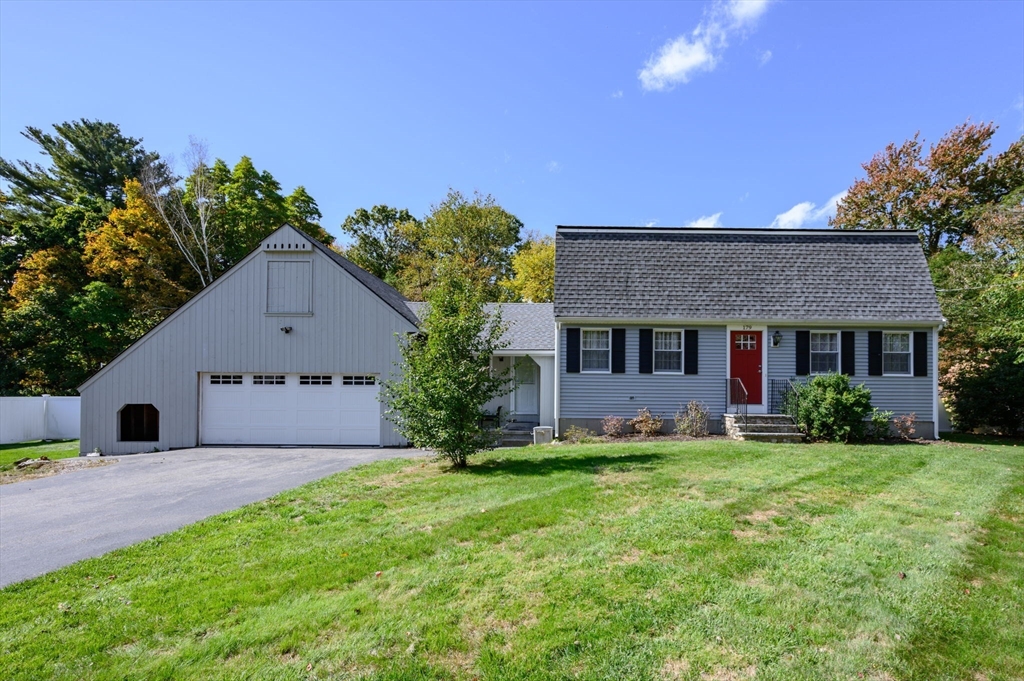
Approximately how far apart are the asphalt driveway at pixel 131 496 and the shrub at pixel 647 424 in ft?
19.8

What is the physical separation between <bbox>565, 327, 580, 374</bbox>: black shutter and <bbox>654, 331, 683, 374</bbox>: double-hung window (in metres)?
2.25

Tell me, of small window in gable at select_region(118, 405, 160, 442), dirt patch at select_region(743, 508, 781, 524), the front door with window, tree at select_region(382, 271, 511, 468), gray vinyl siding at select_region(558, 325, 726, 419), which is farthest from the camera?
the front door with window

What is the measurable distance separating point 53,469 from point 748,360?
18.0 metres

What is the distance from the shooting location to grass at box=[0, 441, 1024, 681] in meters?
3.25

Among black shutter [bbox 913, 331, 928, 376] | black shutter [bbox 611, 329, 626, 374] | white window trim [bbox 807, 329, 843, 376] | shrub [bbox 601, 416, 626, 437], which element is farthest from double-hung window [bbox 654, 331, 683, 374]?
black shutter [bbox 913, 331, 928, 376]

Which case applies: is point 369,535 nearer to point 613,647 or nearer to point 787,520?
point 613,647

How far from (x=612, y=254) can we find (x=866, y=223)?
1892 cm

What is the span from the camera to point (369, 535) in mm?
5688

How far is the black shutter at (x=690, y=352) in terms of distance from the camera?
1473 cm

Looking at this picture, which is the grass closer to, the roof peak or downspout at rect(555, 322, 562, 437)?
downspout at rect(555, 322, 562, 437)

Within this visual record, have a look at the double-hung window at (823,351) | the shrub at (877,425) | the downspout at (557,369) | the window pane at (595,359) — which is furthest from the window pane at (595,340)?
the shrub at (877,425)

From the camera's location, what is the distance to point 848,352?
14.6 meters

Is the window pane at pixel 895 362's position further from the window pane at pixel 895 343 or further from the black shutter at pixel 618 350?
the black shutter at pixel 618 350

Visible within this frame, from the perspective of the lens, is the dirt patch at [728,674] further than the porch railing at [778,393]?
No
